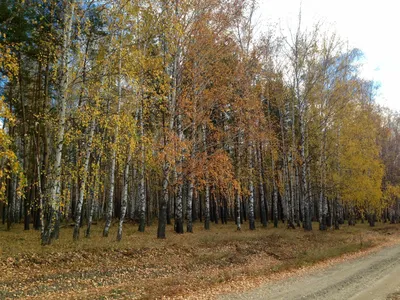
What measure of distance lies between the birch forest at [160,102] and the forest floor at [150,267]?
1900 millimetres

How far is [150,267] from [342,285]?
6.68 meters

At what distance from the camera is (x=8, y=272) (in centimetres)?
915

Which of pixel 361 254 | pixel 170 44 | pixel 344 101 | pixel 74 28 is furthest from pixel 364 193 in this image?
pixel 74 28

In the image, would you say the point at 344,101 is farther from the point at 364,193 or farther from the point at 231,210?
the point at 231,210

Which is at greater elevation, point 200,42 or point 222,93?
point 200,42

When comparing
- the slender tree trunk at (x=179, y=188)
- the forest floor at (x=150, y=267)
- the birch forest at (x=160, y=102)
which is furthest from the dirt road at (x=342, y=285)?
the slender tree trunk at (x=179, y=188)

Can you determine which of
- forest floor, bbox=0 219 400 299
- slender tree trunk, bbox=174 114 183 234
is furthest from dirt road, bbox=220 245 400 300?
slender tree trunk, bbox=174 114 183 234

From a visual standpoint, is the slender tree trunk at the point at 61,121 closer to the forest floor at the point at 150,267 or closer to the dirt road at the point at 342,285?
the forest floor at the point at 150,267

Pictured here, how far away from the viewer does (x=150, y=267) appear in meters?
11.7

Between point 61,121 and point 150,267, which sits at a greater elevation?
point 61,121

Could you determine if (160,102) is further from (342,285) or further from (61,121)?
(342,285)

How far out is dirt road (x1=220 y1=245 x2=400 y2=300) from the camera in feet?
27.7

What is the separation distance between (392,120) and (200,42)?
38.6 meters

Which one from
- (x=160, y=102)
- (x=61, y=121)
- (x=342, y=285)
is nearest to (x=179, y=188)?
(x=160, y=102)
